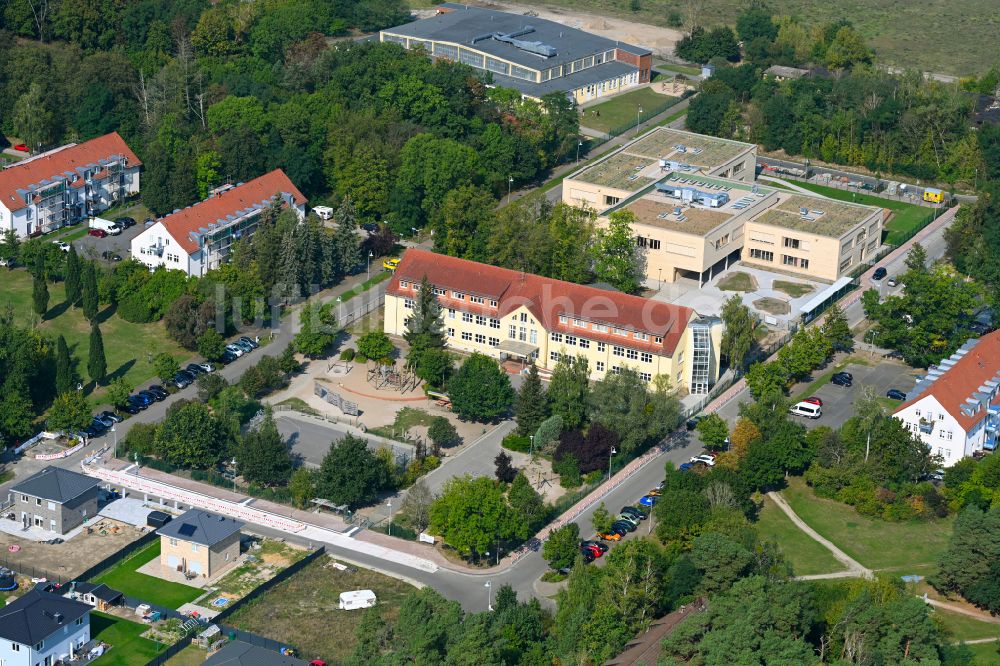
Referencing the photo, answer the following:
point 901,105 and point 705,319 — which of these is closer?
point 705,319

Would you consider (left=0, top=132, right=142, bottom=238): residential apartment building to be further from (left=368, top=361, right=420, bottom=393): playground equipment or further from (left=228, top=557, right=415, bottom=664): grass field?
(left=228, top=557, right=415, bottom=664): grass field

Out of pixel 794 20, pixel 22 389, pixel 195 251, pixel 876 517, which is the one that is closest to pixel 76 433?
pixel 22 389

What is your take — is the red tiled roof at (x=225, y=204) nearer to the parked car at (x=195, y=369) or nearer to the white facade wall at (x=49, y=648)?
the parked car at (x=195, y=369)

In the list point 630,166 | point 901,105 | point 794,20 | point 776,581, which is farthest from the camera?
point 794,20

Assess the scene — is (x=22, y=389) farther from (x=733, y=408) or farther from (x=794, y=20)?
(x=794, y=20)

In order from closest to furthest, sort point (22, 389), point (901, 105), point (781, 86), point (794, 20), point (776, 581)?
1. point (776, 581)
2. point (22, 389)
3. point (901, 105)
4. point (781, 86)
5. point (794, 20)

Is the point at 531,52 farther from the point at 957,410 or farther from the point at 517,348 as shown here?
the point at 957,410

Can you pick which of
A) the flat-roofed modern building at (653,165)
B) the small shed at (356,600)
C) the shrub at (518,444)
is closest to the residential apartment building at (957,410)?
the shrub at (518,444)

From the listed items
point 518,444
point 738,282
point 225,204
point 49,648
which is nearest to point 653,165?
point 738,282

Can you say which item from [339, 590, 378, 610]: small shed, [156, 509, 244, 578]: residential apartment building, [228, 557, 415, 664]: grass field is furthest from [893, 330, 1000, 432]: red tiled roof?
[156, 509, 244, 578]: residential apartment building
